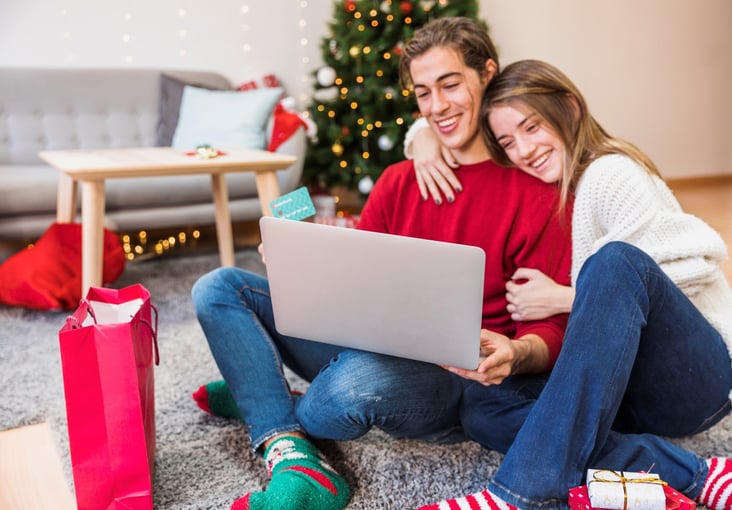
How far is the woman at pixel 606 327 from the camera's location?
945 mm

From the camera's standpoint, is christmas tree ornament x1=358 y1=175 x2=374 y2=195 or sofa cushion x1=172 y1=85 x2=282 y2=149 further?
christmas tree ornament x1=358 y1=175 x2=374 y2=195

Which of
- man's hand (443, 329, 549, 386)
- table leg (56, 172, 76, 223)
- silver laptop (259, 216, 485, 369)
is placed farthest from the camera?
table leg (56, 172, 76, 223)

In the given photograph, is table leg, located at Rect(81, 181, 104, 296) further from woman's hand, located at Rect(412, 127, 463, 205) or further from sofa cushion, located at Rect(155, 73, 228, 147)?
sofa cushion, located at Rect(155, 73, 228, 147)

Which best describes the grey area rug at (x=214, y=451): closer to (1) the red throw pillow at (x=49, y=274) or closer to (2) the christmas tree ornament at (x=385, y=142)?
(1) the red throw pillow at (x=49, y=274)

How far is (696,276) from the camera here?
108cm

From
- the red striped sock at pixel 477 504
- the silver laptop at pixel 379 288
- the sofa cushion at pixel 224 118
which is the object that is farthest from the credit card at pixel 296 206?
the sofa cushion at pixel 224 118

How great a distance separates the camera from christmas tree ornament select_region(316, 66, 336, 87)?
3.44m

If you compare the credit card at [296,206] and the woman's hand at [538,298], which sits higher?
the credit card at [296,206]

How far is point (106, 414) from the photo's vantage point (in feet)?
3.31

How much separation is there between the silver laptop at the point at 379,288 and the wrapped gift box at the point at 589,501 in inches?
8.7

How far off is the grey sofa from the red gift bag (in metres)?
1.83

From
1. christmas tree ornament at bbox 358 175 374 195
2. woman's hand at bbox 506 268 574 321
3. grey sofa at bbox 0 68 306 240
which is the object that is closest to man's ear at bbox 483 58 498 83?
woman's hand at bbox 506 268 574 321

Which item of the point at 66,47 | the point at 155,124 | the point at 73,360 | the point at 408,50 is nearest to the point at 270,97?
the point at 155,124

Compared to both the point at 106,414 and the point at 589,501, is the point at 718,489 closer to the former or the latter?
the point at 589,501
